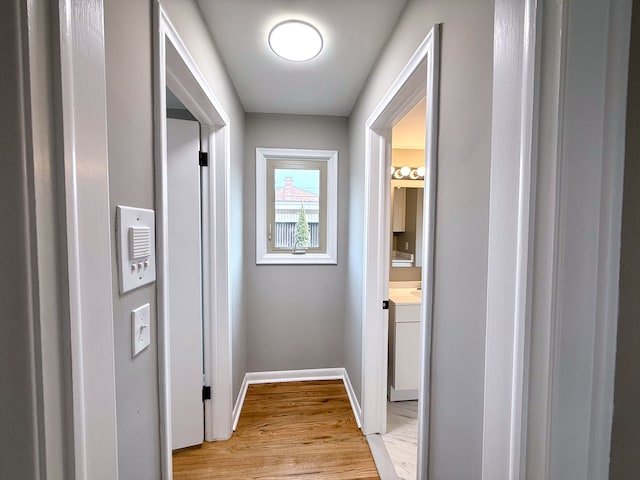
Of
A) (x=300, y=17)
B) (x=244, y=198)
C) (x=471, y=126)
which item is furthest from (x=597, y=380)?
(x=244, y=198)

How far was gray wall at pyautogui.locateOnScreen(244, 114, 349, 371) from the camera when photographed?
2283mm

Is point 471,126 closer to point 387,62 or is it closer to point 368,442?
point 387,62

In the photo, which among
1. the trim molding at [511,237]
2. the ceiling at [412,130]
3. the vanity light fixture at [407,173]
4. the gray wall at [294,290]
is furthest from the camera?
the vanity light fixture at [407,173]

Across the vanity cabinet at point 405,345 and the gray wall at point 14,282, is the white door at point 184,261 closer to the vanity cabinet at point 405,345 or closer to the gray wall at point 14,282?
the gray wall at point 14,282

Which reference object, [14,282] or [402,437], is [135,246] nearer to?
[14,282]

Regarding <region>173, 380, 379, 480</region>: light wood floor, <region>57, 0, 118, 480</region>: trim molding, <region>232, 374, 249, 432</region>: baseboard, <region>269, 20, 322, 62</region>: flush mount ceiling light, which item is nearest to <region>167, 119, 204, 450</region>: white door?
<region>173, 380, 379, 480</region>: light wood floor

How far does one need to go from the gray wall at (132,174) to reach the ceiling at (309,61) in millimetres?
438

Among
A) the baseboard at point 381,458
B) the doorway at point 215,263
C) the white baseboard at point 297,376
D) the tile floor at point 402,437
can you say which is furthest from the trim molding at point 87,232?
the white baseboard at point 297,376

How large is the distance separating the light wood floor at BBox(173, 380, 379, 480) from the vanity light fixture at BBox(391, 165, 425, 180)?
206cm

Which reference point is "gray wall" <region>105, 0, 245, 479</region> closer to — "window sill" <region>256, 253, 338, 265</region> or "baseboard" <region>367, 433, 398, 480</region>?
"baseboard" <region>367, 433, 398, 480</region>

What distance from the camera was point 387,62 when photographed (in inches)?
53.1

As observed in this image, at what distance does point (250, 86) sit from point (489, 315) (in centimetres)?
196

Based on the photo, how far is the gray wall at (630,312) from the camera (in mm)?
444

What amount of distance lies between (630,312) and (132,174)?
3.61ft
